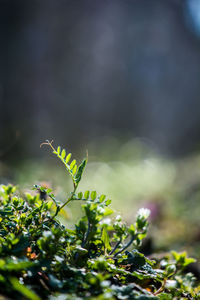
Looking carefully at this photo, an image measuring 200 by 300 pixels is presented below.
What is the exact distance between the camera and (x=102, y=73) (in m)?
18.4

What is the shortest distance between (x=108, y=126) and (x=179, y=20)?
10.0 metres

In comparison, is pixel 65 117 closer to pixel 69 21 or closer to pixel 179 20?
pixel 69 21

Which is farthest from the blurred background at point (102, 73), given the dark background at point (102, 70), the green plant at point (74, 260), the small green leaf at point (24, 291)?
the small green leaf at point (24, 291)

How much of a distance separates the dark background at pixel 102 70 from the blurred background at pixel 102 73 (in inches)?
2.3

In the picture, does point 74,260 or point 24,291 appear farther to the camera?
point 74,260

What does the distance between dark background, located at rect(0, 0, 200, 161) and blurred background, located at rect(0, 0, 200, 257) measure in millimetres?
59

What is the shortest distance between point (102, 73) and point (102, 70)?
27cm

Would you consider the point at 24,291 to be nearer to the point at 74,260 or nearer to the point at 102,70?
the point at 74,260

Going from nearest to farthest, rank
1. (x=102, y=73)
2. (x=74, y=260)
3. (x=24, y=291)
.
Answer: (x=24, y=291), (x=74, y=260), (x=102, y=73)

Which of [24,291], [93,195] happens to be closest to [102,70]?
[93,195]

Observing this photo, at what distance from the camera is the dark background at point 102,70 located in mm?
14951

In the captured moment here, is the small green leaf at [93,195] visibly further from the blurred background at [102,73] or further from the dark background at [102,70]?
the dark background at [102,70]

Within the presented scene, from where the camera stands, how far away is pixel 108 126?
53.3 feet

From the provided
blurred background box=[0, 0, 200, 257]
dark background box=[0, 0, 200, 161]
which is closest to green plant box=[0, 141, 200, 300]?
blurred background box=[0, 0, 200, 257]
